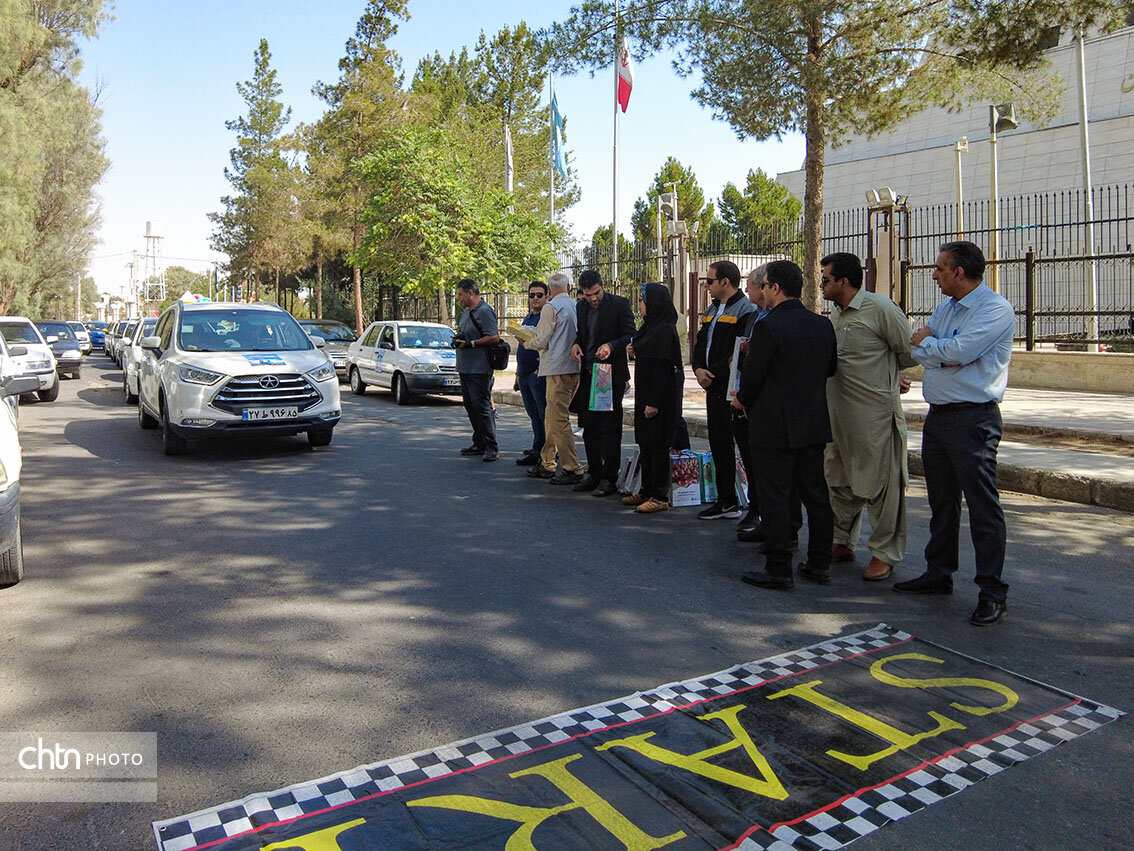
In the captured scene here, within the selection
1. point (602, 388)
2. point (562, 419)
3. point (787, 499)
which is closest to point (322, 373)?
point (562, 419)

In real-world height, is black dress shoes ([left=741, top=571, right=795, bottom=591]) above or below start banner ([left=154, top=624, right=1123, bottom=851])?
above

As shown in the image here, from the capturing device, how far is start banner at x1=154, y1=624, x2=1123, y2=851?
2818 mm

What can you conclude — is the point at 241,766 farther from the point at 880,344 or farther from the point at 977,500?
the point at 880,344

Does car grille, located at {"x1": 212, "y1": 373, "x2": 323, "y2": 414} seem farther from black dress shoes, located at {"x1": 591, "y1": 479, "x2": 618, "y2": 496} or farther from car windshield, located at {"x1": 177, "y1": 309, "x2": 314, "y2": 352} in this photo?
black dress shoes, located at {"x1": 591, "y1": 479, "x2": 618, "y2": 496}

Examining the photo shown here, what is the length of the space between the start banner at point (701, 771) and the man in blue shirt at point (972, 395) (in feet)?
2.95

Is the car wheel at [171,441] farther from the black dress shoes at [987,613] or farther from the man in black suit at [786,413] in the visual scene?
the black dress shoes at [987,613]

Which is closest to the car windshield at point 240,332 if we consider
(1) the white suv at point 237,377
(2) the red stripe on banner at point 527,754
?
(1) the white suv at point 237,377

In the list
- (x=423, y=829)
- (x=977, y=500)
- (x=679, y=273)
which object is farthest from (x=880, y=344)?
(x=679, y=273)

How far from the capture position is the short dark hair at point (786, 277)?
5.41 m

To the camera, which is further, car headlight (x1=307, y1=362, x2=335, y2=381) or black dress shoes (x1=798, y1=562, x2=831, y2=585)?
car headlight (x1=307, y1=362, x2=335, y2=381)

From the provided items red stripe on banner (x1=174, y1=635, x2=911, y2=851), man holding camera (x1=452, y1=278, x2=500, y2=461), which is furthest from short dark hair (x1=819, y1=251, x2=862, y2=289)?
man holding camera (x1=452, y1=278, x2=500, y2=461)

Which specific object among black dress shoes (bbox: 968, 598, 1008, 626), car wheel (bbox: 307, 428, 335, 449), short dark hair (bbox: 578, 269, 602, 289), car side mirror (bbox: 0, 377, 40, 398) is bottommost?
black dress shoes (bbox: 968, 598, 1008, 626)

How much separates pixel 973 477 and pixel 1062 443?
21.1 ft

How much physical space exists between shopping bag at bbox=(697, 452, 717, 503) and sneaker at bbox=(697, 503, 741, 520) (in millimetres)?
425
